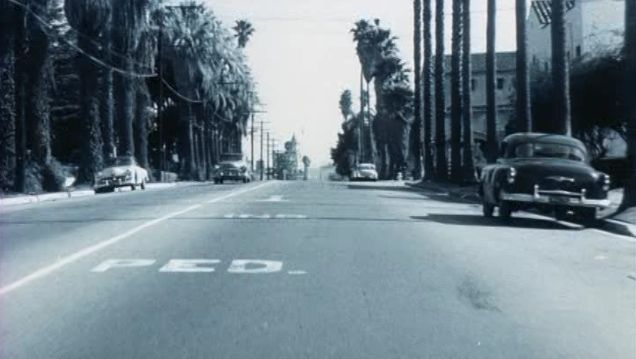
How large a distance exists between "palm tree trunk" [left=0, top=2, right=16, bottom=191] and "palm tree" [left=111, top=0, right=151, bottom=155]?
11088 mm

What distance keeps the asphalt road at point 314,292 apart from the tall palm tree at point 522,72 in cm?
1420

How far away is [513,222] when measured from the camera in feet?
68.6

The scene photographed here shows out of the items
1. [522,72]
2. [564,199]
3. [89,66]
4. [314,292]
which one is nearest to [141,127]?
[89,66]

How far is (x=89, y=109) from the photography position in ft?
149

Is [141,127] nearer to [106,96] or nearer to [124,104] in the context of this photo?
[124,104]

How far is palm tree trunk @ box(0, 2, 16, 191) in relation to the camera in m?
35.3

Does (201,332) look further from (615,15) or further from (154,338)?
(615,15)

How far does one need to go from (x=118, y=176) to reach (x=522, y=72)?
67.1 ft

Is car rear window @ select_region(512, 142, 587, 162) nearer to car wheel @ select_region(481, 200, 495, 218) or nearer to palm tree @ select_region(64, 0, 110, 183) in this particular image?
car wheel @ select_region(481, 200, 495, 218)

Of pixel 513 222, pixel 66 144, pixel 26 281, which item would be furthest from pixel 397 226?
pixel 66 144

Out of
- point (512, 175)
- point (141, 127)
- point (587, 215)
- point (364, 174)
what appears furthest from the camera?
point (364, 174)

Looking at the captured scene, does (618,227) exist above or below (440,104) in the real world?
below

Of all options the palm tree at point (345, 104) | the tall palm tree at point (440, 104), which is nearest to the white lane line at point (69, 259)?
the tall palm tree at point (440, 104)

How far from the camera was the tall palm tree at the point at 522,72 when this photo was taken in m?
32.3
